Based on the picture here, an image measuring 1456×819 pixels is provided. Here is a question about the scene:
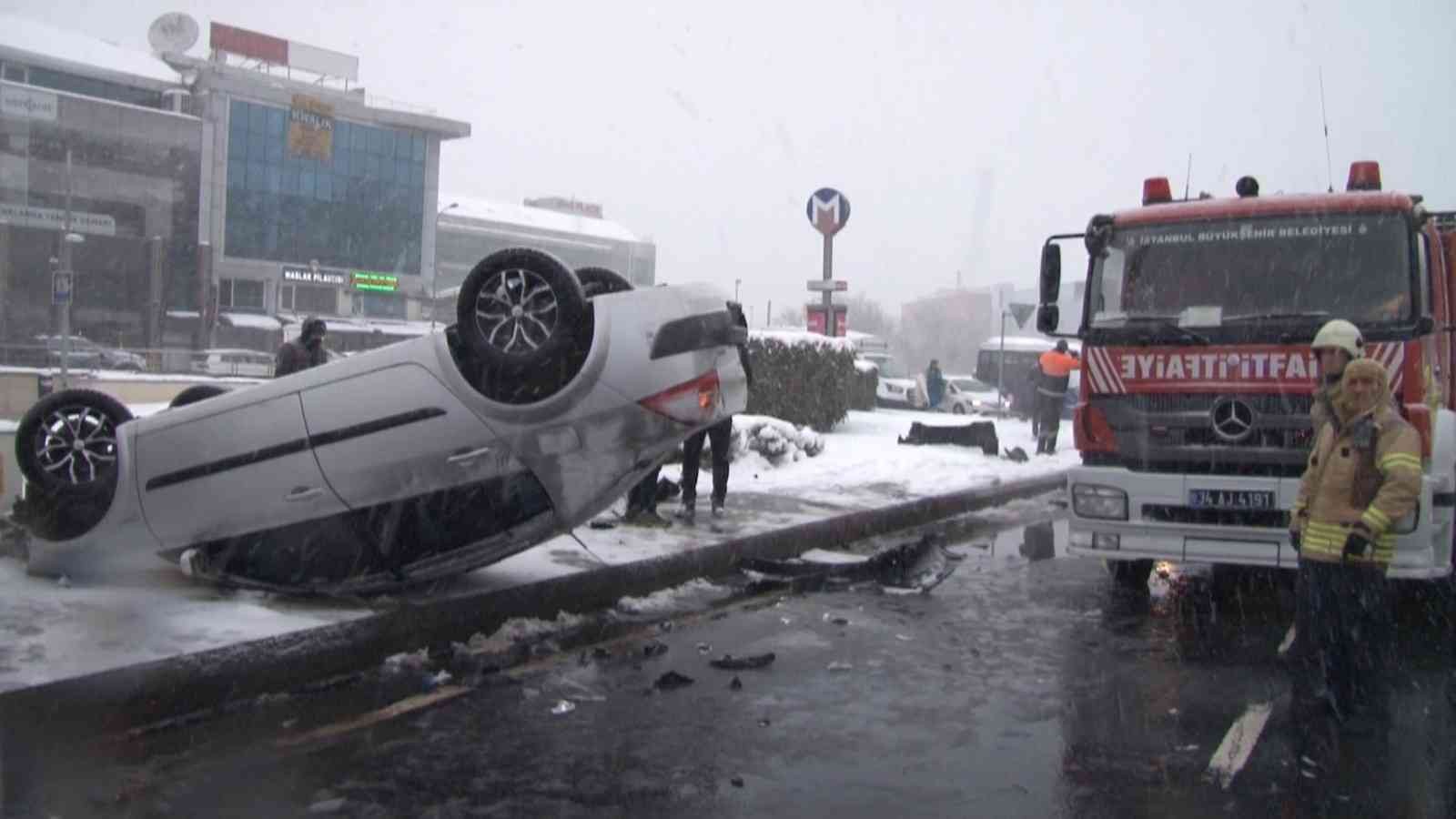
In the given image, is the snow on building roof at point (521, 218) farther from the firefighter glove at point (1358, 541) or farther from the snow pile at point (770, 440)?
the firefighter glove at point (1358, 541)

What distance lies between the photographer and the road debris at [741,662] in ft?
21.4

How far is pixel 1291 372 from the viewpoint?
24.0ft

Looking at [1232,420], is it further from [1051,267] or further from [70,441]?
[70,441]

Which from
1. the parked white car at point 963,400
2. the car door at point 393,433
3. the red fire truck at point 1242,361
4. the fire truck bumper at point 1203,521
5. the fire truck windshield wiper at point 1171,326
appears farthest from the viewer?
the parked white car at point 963,400

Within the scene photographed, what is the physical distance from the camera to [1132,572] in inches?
350

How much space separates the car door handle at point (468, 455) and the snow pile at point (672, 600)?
6.30 feet

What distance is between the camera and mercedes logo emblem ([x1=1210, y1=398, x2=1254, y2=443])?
739 centimetres

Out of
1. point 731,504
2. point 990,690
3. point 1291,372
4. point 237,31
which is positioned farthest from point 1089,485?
point 237,31

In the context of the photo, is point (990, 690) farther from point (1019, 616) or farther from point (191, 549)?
point (191, 549)

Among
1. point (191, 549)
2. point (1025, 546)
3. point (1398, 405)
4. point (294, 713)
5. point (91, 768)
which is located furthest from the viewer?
point (1025, 546)

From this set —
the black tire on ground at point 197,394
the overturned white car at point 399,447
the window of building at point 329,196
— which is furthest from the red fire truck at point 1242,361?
the window of building at point 329,196

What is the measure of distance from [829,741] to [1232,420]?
3648 mm

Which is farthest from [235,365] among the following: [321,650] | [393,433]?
[321,650]

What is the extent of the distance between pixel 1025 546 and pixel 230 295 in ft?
173
